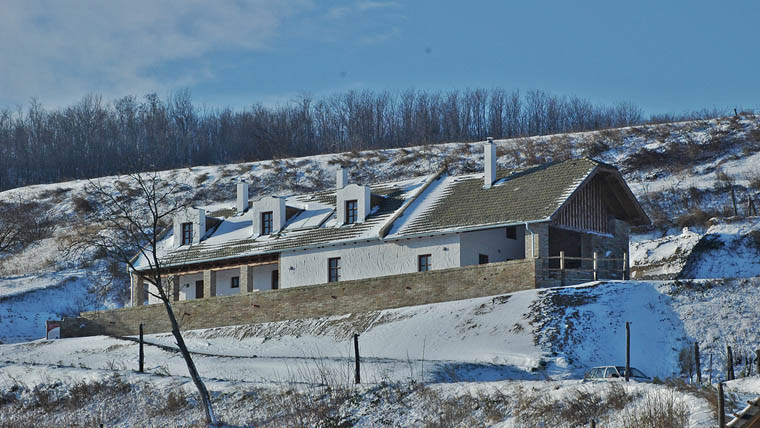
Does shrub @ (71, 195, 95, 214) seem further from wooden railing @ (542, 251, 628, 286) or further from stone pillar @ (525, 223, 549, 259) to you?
stone pillar @ (525, 223, 549, 259)

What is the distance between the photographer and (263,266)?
165 ft

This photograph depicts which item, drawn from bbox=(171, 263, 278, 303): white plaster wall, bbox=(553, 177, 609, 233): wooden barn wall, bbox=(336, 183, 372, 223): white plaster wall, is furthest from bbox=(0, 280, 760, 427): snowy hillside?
bbox=(171, 263, 278, 303): white plaster wall

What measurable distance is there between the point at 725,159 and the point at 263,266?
40730mm

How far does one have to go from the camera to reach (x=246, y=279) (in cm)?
4884

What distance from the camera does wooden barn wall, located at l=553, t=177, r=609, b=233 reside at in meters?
42.7

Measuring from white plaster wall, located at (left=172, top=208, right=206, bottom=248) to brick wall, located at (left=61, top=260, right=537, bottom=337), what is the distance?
6004mm

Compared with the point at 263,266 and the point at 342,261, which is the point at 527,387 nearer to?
the point at 342,261

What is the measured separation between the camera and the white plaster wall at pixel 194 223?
174ft

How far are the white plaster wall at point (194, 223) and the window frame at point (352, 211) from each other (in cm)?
896

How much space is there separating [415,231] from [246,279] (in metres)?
9.61

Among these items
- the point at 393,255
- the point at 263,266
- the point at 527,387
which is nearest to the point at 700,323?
the point at 527,387

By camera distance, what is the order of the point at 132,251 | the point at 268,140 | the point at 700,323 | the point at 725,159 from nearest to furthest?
the point at 700,323, the point at 132,251, the point at 725,159, the point at 268,140

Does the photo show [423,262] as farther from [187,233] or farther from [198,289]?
[187,233]

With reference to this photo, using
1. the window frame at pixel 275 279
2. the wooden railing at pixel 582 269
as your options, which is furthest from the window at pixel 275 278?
the wooden railing at pixel 582 269
